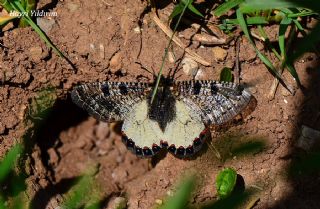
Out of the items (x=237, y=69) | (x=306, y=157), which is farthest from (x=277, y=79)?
(x=306, y=157)

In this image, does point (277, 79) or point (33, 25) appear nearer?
point (33, 25)

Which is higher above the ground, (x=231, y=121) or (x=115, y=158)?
(x=231, y=121)

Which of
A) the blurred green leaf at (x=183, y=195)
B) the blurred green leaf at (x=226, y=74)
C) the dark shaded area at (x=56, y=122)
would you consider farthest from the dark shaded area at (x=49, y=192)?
the blurred green leaf at (x=183, y=195)

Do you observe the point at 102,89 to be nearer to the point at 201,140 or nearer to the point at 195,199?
the point at 201,140

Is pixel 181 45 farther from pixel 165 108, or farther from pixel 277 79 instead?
pixel 277 79

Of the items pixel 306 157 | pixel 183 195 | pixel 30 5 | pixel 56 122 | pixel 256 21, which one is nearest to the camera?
pixel 183 195

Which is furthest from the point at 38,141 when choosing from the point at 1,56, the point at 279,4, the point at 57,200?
the point at 279,4
